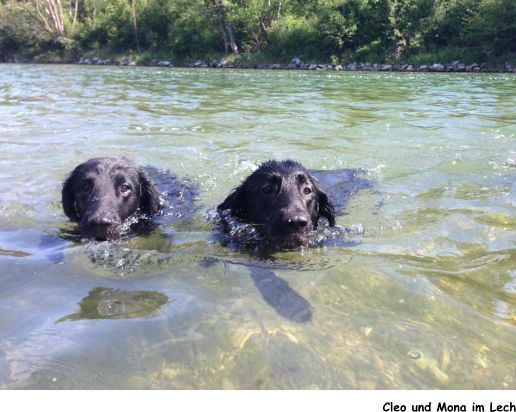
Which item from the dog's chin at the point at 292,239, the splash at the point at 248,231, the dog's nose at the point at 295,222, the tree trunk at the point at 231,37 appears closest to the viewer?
the dog's nose at the point at 295,222

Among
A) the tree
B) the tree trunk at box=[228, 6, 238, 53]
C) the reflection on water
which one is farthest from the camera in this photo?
the tree

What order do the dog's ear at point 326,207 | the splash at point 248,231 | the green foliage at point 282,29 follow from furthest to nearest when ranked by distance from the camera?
the green foliage at point 282,29 < the dog's ear at point 326,207 < the splash at point 248,231

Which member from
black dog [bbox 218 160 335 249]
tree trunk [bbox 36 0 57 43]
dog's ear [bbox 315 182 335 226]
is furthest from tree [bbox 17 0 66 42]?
dog's ear [bbox 315 182 335 226]

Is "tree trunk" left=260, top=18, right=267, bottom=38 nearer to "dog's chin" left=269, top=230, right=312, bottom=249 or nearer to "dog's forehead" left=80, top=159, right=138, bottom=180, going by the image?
"dog's forehead" left=80, top=159, right=138, bottom=180

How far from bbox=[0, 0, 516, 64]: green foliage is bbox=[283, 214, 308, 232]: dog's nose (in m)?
38.0

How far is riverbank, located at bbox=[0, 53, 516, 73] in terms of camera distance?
1352 inches

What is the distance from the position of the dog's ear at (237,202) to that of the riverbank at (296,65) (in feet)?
115

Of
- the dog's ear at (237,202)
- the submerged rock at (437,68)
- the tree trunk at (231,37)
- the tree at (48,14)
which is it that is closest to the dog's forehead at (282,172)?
the dog's ear at (237,202)

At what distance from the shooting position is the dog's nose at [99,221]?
390 cm

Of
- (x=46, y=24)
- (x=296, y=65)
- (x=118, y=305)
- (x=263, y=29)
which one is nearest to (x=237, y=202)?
(x=118, y=305)

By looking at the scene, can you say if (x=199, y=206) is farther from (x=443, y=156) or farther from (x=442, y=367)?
(x=443, y=156)

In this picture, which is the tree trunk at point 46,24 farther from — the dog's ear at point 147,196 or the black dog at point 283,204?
the black dog at point 283,204

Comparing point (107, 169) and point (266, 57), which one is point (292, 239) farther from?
point (266, 57)

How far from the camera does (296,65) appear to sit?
42.6 m
